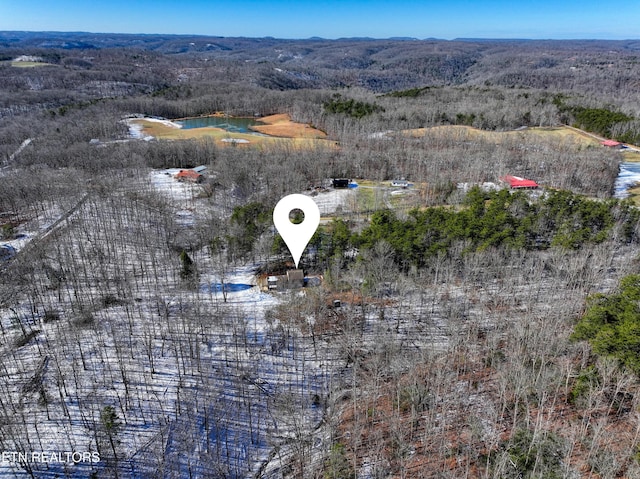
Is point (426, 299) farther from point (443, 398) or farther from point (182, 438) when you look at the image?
point (182, 438)

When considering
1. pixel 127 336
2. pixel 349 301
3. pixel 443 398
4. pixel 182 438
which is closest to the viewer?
pixel 182 438

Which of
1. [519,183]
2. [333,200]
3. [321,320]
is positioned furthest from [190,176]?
[519,183]

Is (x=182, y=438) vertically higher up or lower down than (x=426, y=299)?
lower down

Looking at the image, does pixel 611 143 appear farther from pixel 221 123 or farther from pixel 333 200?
pixel 221 123

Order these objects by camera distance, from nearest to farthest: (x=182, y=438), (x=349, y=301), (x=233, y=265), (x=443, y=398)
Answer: (x=182, y=438) → (x=443, y=398) → (x=349, y=301) → (x=233, y=265)

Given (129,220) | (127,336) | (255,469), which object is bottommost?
(255,469)

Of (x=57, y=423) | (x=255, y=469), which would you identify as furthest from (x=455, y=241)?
(x=57, y=423)
